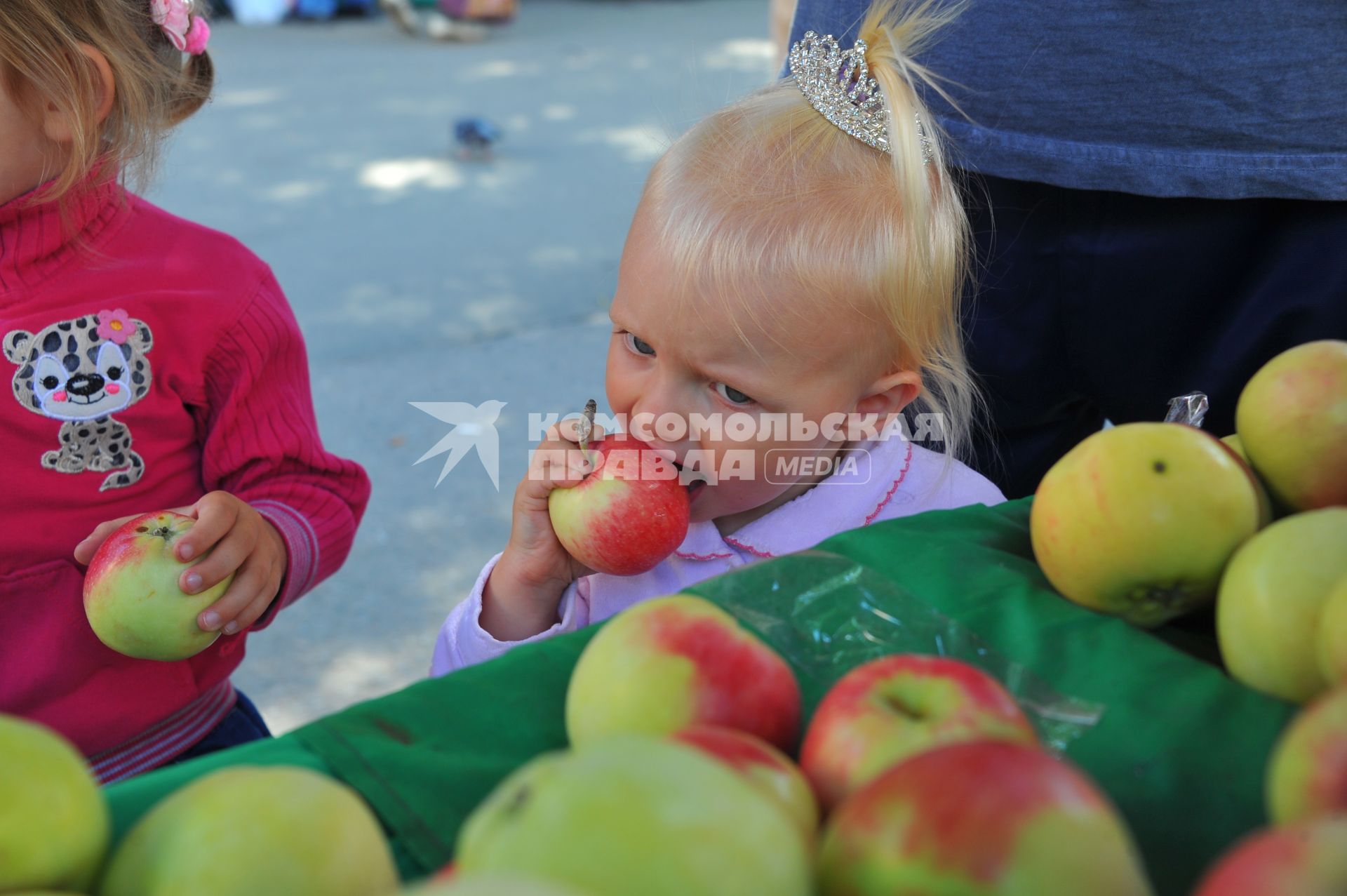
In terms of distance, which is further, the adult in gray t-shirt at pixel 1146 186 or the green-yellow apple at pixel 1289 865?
the adult in gray t-shirt at pixel 1146 186

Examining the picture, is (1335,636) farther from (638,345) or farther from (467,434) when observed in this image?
(467,434)

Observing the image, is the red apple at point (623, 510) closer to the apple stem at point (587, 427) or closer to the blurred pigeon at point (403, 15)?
the apple stem at point (587, 427)

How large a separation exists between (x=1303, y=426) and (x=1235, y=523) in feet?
0.42

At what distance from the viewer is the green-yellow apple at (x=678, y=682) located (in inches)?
29.0

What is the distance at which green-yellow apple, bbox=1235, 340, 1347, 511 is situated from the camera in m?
0.91

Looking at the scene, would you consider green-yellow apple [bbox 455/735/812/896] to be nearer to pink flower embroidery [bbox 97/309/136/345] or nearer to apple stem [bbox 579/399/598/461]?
apple stem [bbox 579/399/598/461]

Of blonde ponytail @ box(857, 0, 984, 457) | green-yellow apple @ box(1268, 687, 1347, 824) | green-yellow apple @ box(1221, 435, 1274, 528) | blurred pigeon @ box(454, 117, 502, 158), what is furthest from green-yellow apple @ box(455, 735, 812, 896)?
blurred pigeon @ box(454, 117, 502, 158)

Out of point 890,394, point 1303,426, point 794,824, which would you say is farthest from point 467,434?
point 794,824

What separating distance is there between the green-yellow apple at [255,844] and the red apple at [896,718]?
261 mm

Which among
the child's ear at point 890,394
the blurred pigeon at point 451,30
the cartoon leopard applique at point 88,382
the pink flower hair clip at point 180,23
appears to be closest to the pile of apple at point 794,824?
the child's ear at point 890,394

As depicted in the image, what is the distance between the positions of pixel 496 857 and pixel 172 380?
117cm

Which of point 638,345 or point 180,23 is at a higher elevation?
point 180,23

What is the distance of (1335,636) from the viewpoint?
0.69 meters

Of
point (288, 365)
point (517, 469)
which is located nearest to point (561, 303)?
point (517, 469)
